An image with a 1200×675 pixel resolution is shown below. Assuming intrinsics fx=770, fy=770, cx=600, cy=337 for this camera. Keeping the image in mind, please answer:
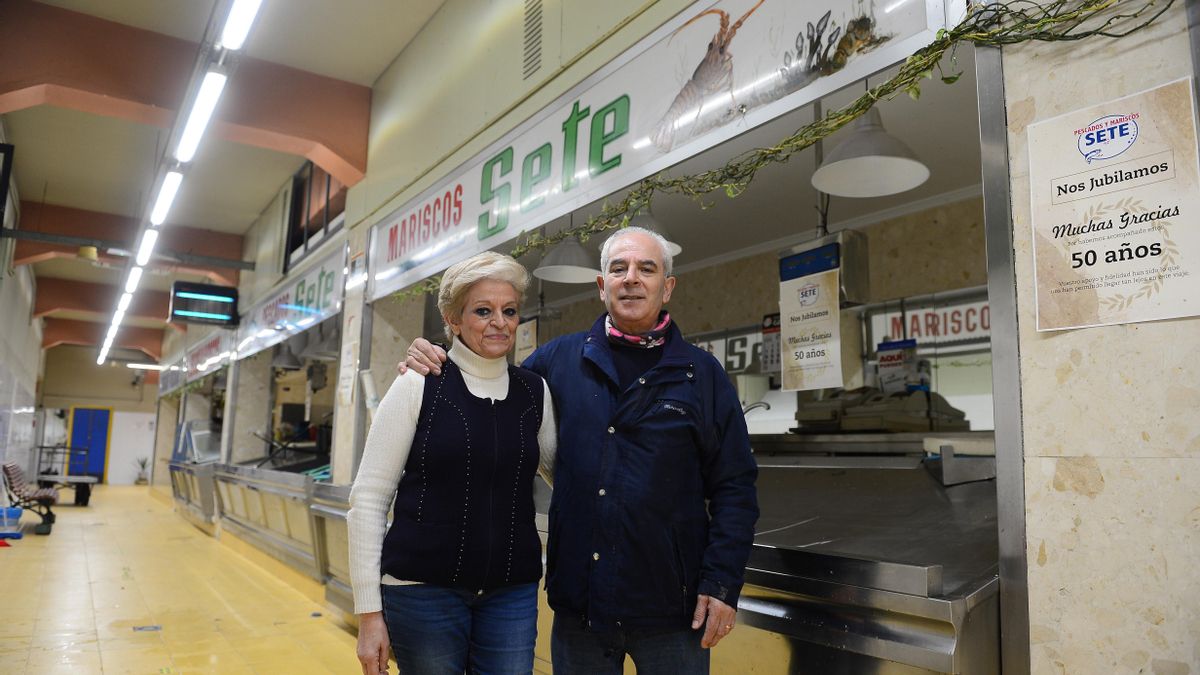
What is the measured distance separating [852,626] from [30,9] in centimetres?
653

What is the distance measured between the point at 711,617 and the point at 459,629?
0.54 metres

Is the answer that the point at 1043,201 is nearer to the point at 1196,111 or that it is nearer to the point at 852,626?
the point at 1196,111

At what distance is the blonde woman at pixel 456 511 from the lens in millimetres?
1636

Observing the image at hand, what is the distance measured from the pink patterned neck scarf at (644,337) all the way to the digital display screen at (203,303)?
941cm

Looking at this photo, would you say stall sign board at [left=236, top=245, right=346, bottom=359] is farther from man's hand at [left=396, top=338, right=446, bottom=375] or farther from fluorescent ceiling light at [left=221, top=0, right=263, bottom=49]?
man's hand at [left=396, top=338, right=446, bottom=375]

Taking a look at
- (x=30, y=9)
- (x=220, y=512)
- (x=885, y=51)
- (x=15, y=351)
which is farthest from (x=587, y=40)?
(x=15, y=351)

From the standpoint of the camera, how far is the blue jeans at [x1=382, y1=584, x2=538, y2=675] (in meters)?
1.63

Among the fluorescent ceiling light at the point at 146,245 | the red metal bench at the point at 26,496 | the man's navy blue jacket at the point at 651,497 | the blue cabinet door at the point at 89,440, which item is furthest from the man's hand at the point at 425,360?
the blue cabinet door at the point at 89,440

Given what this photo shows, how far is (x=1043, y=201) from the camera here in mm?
1689

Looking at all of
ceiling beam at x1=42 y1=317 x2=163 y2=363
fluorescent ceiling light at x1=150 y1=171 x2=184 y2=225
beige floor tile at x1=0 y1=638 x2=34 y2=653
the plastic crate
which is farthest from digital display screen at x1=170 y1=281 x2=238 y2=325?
ceiling beam at x1=42 y1=317 x2=163 y2=363

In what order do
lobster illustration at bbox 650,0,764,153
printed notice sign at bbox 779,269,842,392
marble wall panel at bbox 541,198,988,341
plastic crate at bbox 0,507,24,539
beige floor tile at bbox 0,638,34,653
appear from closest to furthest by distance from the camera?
lobster illustration at bbox 650,0,764,153 < printed notice sign at bbox 779,269,842,392 < beige floor tile at bbox 0,638,34,653 < marble wall panel at bbox 541,198,988,341 < plastic crate at bbox 0,507,24,539

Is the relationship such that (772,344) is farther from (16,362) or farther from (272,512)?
(16,362)

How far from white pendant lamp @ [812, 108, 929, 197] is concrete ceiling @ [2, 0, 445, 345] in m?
3.23

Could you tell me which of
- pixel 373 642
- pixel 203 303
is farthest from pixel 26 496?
pixel 373 642
